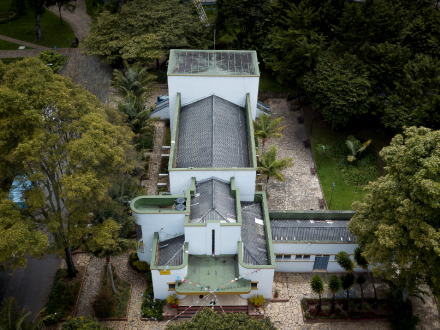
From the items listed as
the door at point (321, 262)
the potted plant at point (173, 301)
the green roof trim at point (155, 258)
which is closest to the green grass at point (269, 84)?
the door at point (321, 262)

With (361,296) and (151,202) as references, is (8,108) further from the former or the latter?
(361,296)

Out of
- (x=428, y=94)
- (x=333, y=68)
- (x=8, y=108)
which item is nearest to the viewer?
(x=8, y=108)

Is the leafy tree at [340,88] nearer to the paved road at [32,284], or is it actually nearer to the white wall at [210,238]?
the white wall at [210,238]

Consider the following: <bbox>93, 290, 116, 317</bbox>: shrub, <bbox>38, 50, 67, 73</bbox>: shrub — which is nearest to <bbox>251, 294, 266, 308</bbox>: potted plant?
<bbox>93, 290, 116, 317</bbox>: shrub

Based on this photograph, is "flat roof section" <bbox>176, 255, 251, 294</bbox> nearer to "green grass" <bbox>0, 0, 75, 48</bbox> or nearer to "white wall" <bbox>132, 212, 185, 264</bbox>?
"white wall" <bbox>132, 212, 185, 264</bbox>

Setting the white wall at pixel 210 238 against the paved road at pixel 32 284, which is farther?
the paved road at pixel 32 284

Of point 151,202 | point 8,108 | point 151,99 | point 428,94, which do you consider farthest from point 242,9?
point 8,108
